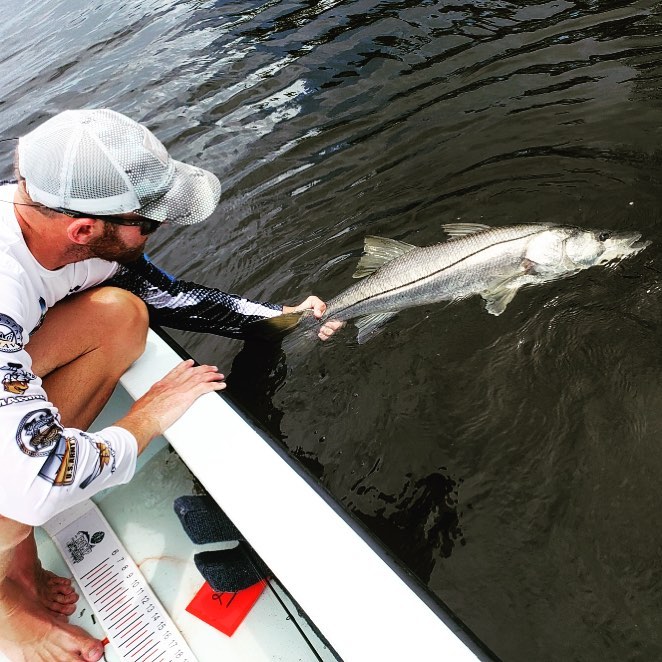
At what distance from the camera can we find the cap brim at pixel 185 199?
2.40m

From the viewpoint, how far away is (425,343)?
157 inches

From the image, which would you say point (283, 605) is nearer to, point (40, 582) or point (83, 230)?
point (40, 582)

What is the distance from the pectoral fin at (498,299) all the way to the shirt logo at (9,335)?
9.49 ft

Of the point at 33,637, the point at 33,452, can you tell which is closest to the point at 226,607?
the point at 33,637

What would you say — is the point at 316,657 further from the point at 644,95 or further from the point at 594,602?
the point at 644,95

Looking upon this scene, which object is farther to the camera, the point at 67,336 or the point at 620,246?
the point at 620,246

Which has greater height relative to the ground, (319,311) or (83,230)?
(83,230)

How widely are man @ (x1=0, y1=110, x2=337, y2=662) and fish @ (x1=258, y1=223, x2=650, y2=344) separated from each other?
3.98 ft

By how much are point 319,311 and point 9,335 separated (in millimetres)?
2000

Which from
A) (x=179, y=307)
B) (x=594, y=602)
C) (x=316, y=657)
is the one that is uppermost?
(x=179, y=307)

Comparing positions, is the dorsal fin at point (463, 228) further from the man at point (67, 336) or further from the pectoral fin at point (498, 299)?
the man at point (67, 336)

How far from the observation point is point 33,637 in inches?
94.5

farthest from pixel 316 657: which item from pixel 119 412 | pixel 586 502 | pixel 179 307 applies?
pixel 179 307

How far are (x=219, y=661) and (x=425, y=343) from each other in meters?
2.37
